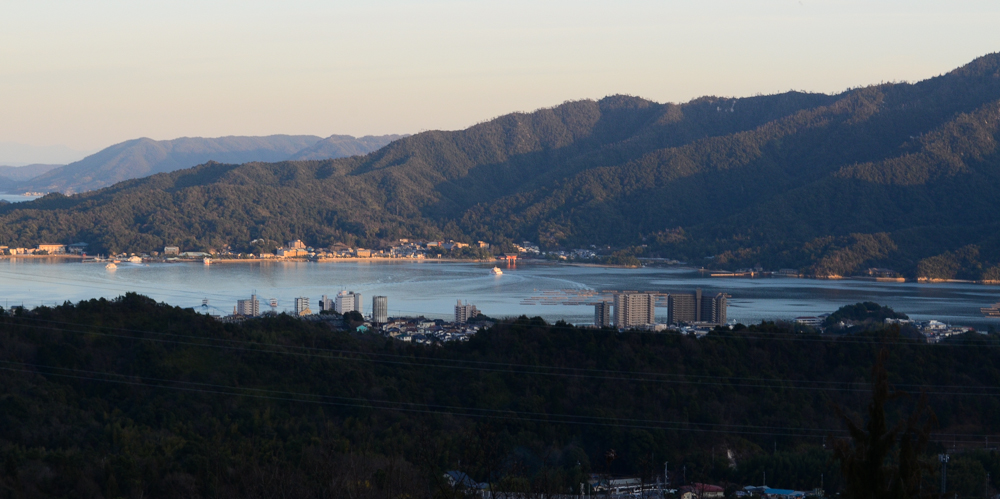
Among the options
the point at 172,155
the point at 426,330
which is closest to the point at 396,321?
the point at 426,330

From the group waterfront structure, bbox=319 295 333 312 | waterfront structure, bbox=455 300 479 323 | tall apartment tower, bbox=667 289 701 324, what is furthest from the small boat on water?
waterfront structure, bbox=319 295 333 312

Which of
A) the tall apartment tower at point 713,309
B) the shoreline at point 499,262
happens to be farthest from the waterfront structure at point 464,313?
the shoreline at point 499,262

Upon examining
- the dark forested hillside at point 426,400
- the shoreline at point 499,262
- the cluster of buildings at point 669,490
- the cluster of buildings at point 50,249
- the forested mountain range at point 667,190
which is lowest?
the cluster of buildings at point 669,490

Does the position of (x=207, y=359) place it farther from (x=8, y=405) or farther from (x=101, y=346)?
(x=8, y=405)

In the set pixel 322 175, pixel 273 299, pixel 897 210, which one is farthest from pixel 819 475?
pixel 322 175

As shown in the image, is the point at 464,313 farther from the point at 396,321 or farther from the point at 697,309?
the point at 697,309

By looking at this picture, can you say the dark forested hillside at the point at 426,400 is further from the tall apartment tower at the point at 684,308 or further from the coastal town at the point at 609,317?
the tall apartment tower at the point at 684,308
